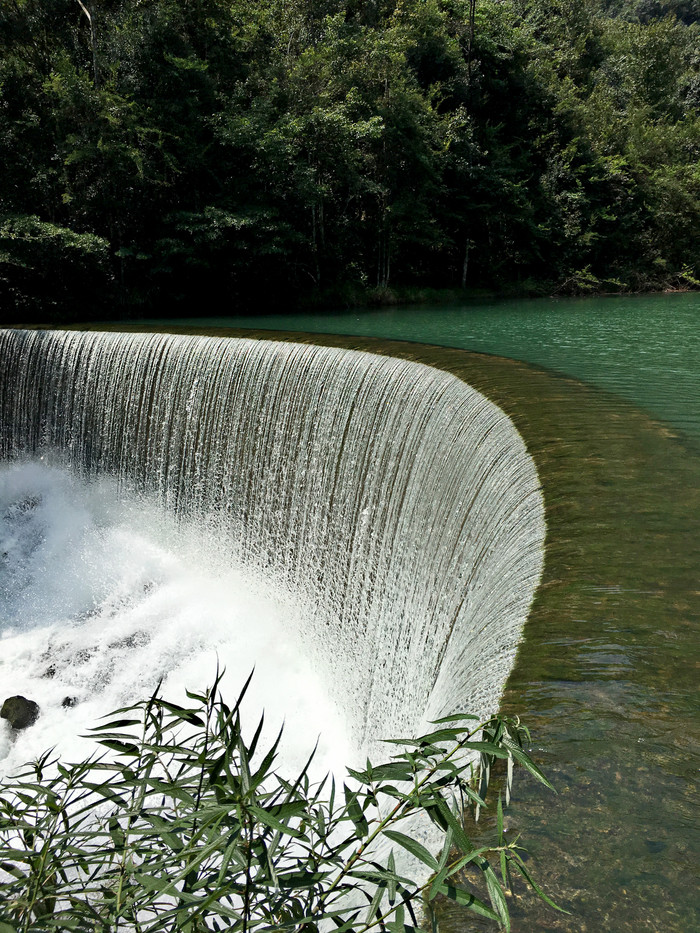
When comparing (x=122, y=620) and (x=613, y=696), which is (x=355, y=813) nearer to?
(x=613, y=696)

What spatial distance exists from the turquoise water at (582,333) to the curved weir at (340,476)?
6.21ft

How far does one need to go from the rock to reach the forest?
10.4 m

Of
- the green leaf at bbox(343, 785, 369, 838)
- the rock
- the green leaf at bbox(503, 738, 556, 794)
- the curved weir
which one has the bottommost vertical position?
the rock

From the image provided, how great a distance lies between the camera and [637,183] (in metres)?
25.9

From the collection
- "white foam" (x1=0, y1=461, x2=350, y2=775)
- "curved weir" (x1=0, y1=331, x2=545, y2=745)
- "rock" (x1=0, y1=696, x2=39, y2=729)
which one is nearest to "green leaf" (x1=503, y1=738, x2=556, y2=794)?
"curved weir" (x1=0, y1=331, x2=545, y2=745)

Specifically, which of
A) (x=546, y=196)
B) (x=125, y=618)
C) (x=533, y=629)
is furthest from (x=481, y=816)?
(x=546, y=196)

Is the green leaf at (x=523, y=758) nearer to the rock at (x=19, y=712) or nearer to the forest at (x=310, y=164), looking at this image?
the rock at (x=19, y=712)

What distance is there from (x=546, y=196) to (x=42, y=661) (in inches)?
877

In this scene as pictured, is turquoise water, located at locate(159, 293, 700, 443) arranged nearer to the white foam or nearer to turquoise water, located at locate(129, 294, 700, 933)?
turquoise water, located at locate(129, 294, 700, 933)

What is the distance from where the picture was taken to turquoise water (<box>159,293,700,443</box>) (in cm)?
709

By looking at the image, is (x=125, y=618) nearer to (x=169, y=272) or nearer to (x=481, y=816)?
(x=481, y=816)

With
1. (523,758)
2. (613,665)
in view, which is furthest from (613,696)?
(523,758)

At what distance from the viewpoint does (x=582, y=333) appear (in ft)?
39.5

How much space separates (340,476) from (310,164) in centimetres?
1383
